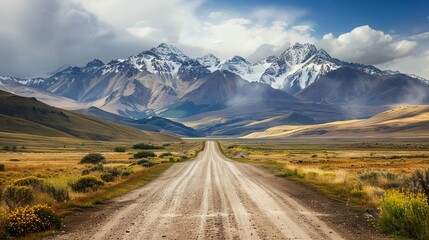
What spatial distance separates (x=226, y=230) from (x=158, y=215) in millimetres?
4523

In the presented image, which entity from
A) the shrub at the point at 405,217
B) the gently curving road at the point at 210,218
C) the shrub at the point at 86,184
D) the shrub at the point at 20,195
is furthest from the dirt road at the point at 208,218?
the shrub at the point at 20,195

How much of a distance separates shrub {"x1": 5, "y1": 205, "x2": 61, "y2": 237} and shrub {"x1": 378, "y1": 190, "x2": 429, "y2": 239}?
12.8 metres

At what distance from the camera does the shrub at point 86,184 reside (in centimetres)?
2780

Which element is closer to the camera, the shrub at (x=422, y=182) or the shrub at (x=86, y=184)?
the shrub at (x=422, y=182)

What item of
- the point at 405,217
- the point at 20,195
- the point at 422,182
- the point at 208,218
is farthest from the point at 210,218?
the point at 422,182

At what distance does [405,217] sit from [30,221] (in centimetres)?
1372

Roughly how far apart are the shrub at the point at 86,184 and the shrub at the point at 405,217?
19.0 metres

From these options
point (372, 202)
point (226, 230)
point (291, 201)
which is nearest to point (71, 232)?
point (226, 230)

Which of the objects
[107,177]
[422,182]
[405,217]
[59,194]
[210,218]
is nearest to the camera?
[405,217]

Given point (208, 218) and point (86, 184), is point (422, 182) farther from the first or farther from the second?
point (86, 184)

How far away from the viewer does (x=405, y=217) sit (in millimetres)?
15055

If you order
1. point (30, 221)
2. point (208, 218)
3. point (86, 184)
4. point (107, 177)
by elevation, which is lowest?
point (107, 177)

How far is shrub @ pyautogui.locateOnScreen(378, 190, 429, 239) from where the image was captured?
1427 cm

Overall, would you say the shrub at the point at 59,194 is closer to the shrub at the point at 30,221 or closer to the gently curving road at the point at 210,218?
the gently curving road at the point at 210,218
